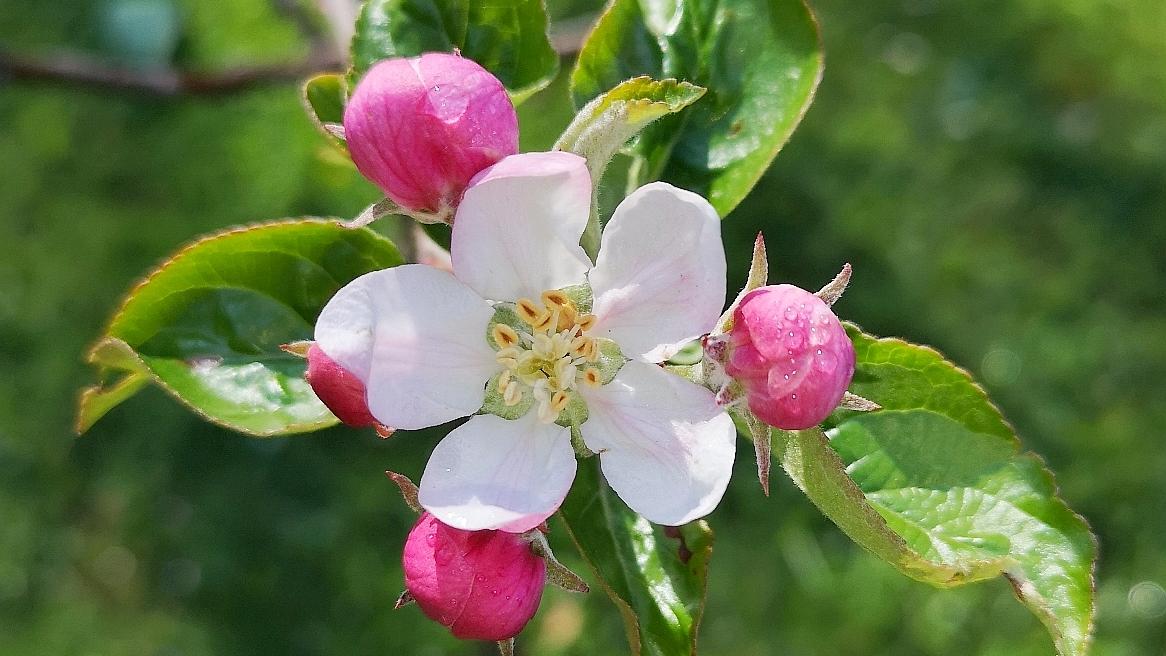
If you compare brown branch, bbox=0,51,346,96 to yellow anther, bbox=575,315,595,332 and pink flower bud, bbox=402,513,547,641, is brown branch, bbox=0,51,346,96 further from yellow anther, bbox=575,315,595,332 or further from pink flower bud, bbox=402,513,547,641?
pink flower bud, bbox=402,513,547,641

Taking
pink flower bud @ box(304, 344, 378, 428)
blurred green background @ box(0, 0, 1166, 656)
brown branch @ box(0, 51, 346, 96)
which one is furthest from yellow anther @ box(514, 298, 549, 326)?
blurred green background @ box(0, 0, 1166, 656)

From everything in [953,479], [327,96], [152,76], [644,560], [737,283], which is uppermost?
[327,96]

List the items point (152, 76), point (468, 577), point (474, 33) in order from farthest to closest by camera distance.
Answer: point (152, 76) → point (474, 33) → point (468, 577)

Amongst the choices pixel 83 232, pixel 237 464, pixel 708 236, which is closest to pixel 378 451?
pixel 237 464

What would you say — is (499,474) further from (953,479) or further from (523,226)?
(953,479)

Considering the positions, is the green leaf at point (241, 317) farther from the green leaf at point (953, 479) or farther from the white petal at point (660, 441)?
the green leaf at point (953, 479)

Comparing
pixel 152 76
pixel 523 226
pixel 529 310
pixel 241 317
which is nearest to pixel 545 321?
pixel 529 310

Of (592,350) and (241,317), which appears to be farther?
(241,317)

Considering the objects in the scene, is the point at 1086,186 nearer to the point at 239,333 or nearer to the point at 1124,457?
the point at 1124,457
